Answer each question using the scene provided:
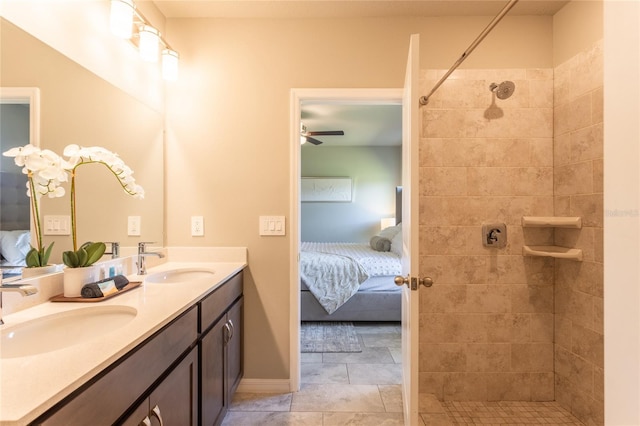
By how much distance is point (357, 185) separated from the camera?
5562 mm

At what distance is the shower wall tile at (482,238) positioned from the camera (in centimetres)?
185

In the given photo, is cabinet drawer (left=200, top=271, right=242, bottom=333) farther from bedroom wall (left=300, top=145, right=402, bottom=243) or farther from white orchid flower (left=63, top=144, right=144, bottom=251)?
bedroom wall (left=300, top=145, right=402, bottom=243)

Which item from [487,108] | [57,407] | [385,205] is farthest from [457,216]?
[385,205]

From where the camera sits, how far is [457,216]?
187cm

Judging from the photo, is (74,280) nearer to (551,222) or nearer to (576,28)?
(551,222)

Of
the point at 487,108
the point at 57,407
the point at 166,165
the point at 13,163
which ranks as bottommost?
the point at 57,407

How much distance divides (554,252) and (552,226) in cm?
15

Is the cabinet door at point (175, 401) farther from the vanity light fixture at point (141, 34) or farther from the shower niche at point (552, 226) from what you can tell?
the shower niche at point (552, 226)

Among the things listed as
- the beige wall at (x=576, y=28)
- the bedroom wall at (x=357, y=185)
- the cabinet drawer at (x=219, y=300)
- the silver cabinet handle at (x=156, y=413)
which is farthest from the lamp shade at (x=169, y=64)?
the bedroom wall at (x=357, y=185)


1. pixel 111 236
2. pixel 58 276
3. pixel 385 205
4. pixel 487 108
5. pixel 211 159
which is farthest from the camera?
pixel 385 205

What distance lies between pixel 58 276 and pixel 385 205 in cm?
493

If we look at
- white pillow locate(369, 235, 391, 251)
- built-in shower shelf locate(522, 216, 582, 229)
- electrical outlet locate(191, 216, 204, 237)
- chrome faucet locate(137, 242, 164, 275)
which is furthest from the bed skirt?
chrome faucet locate(137, 242, 164, 275)

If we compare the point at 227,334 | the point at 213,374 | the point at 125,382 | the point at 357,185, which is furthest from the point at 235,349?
the point at 357,185

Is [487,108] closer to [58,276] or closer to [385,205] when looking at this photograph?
[58,276]
